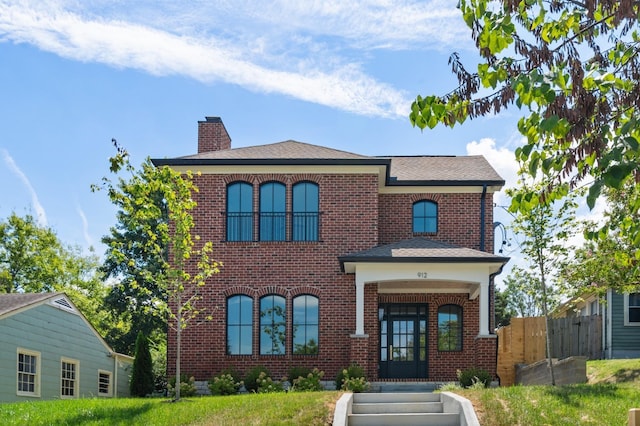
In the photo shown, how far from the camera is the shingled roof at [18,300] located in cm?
2247

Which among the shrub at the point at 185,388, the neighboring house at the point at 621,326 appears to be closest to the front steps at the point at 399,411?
the shrub at the point at 185,388

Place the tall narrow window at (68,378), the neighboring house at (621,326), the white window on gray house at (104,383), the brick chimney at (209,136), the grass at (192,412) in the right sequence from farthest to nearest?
the white window on gray house at (104,383)
the neighboring house at (621,326)
the brick chimney at (209,136)
the tall narrow window at (68,378)
the grass at (192,412)

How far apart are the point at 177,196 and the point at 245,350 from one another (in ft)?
21.0

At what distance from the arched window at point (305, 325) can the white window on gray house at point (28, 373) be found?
7407mm

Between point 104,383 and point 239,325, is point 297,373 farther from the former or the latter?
point 104,383

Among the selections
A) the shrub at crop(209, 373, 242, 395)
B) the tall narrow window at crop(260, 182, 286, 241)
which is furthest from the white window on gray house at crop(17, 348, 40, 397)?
the tall narrow window at crop(260, 182, 286, 241)

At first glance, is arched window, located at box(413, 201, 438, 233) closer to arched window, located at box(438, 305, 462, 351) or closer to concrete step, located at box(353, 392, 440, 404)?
arched window, located at box(438, 305, 462, 351)

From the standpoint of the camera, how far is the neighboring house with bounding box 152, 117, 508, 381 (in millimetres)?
22641

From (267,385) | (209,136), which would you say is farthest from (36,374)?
(209,136)

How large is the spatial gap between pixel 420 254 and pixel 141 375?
9.01 meters

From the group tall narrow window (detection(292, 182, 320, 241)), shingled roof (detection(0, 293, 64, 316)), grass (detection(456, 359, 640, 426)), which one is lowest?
grass (detection(456, 359, 640, 426))

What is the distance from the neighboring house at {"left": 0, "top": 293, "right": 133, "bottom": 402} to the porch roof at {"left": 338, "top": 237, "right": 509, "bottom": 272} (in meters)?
8.87

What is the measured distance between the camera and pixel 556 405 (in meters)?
13.5

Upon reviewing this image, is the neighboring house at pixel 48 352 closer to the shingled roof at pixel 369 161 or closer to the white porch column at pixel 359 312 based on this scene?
the shingled roof at pixel 369 161
